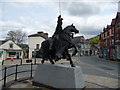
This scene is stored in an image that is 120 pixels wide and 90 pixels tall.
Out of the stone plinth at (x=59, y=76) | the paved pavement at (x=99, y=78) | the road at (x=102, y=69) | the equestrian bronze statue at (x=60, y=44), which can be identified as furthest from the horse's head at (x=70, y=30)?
the road at (x=102, y=69)

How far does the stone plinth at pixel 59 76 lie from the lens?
5.14 metres

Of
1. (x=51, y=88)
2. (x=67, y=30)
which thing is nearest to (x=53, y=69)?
(x=51, y=88)

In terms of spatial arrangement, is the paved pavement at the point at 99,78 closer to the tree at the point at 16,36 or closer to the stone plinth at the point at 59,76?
the stone plinth at the point at 59,76

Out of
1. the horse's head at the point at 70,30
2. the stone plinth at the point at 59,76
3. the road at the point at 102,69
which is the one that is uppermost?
the horse's head at the point at 70,30

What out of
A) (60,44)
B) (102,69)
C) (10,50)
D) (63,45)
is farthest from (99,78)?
(10,50)

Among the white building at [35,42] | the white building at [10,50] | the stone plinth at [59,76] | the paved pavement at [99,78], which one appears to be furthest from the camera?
the white building at [35,42]

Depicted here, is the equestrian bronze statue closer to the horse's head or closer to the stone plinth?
the horse's head

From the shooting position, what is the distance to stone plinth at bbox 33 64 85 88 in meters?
5.14

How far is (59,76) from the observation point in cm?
551

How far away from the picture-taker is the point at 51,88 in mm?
5715

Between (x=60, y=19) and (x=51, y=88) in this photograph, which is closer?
(x=51, y=88)

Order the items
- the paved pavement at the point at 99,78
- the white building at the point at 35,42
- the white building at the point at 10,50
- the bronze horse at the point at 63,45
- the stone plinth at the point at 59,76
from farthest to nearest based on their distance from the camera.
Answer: the white building at the point at 35,42
the white building at the point at 10,50
the paved pavement at the point at 99,78
the bronze horse at the point at 63,45
the stone plinth at the point at 59,76

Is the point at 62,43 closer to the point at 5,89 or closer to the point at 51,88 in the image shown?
the point at 51,88

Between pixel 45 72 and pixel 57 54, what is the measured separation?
1.21 meters
